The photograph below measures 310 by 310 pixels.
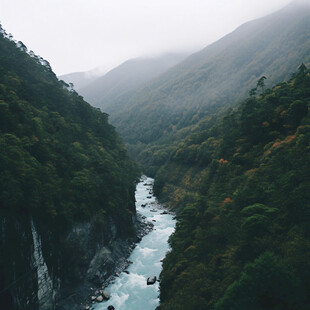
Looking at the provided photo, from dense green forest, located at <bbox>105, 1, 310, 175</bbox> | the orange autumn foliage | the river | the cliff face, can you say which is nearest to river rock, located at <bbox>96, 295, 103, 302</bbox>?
the river

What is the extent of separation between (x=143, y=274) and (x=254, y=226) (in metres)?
18.3

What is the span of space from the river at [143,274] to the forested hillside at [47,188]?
4269mm

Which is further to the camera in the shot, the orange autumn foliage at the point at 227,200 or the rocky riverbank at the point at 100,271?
the orange autumn foliage at the point at 227,200

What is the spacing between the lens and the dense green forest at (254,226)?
566 inches

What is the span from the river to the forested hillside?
14.0 feet

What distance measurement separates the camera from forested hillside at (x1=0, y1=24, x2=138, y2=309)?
20531 millimetres

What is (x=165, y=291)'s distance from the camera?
2312 cm

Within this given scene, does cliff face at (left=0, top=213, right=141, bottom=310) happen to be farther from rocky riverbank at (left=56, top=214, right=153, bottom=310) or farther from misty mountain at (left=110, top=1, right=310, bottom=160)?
misty mountain at (left=110, top=1, right=310, bottom=160)

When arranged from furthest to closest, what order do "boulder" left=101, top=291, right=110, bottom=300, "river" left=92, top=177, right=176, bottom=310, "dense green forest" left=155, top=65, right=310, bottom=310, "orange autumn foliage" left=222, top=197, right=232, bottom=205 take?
"orange autumn foliage" left=222, top=197, right=232, bottom=205 → "boulder" left=101, top=291, right=110, bottom=300 → "river" left=92, top=177, right=176, bottom=310 → "dense green forest" left=155, top=65, right=310, bottom=310

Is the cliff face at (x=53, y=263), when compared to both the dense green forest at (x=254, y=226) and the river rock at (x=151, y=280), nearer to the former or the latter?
the river rock at (x=151, y=280)

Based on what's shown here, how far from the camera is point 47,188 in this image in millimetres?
25375

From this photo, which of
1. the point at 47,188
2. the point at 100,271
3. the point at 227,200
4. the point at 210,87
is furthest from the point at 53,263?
the point at 210,87

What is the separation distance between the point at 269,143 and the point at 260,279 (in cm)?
2305

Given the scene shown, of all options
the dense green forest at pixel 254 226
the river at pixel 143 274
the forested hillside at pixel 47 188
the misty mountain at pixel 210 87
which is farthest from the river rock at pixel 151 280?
the misty mountain at pixel 210 87
